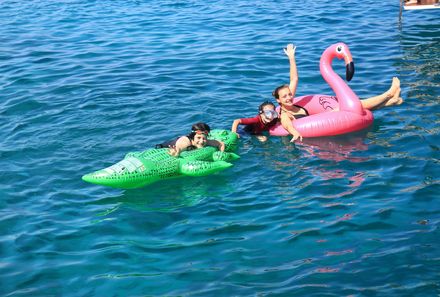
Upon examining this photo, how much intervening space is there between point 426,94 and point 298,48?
4.10 m

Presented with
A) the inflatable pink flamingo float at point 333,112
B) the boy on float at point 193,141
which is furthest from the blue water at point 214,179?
the boy on float at point 193,141

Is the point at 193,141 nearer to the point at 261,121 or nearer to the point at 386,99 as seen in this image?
the point at 261,121

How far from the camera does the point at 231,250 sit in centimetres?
709

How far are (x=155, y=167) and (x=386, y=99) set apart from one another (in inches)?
160

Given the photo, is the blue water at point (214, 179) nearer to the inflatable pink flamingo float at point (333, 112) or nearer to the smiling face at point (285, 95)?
the inflatable pink flamingo float at point (333, 112)

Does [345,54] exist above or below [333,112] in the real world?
above

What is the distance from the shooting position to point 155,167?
855cm

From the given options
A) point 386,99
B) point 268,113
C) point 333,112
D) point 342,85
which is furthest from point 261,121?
point 386,99

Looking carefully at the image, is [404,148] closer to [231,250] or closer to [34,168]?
[231,250]

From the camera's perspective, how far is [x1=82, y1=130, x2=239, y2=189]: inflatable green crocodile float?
8.31 m

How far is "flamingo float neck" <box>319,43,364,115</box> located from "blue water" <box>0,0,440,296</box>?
429 mm

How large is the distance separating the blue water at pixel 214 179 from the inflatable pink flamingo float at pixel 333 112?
186 millimetres

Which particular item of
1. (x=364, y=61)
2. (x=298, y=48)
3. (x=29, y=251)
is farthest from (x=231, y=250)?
(x=298, y=48)

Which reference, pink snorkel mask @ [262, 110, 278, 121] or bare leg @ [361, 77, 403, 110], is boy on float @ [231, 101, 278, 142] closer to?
pink snorkel mask @ [262, 110, 278, 121]
